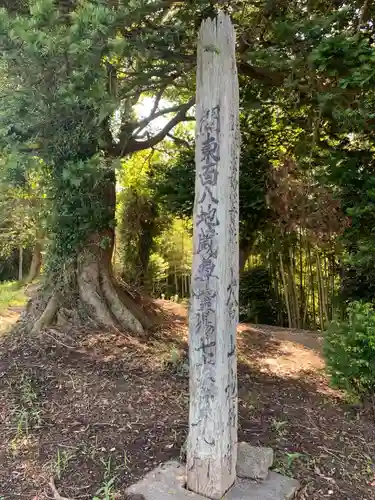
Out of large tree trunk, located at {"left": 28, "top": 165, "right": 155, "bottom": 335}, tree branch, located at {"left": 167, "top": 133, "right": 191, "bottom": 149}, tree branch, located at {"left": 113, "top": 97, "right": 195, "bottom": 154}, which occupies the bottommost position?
large tree trunk, located at {"left": 28, "top": 165, "right": 155, "bottom": 335}

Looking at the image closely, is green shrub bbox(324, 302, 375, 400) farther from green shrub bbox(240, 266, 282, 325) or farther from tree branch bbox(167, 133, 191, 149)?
green shrub bbox(240, 266, 282, 325)

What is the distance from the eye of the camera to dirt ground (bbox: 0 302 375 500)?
268 centimetres

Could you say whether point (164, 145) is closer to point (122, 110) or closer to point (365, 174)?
point (122, 110)

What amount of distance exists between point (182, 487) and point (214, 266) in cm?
130

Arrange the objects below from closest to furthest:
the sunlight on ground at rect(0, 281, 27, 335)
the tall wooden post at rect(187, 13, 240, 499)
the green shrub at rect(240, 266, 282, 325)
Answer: the tall wooden post at rect(187, 13, 240, 499) < the sunlight on ground at rect(0, 281, 27, 335) < the green shrub at rect(240, 266, 282, 325)

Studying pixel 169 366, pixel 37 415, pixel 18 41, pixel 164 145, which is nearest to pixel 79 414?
pixel 37 415

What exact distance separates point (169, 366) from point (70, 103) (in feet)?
8.82

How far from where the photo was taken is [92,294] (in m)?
4.95

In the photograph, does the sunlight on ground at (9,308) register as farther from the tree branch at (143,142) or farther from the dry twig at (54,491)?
the dry twig at (54,491)

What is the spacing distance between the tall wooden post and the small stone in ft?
0.89

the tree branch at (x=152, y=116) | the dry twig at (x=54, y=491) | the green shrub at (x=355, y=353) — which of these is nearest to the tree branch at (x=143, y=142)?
the tree branch at (x=152, y=116)

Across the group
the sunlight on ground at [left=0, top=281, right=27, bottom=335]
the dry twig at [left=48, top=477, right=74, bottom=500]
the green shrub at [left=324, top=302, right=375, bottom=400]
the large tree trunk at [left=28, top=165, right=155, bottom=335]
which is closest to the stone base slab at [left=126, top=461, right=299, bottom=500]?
the dry twig at [left=48, top=477, right=74, bottom=500]

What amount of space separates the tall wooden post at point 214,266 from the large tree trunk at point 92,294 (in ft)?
8.18

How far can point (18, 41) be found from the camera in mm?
2252
